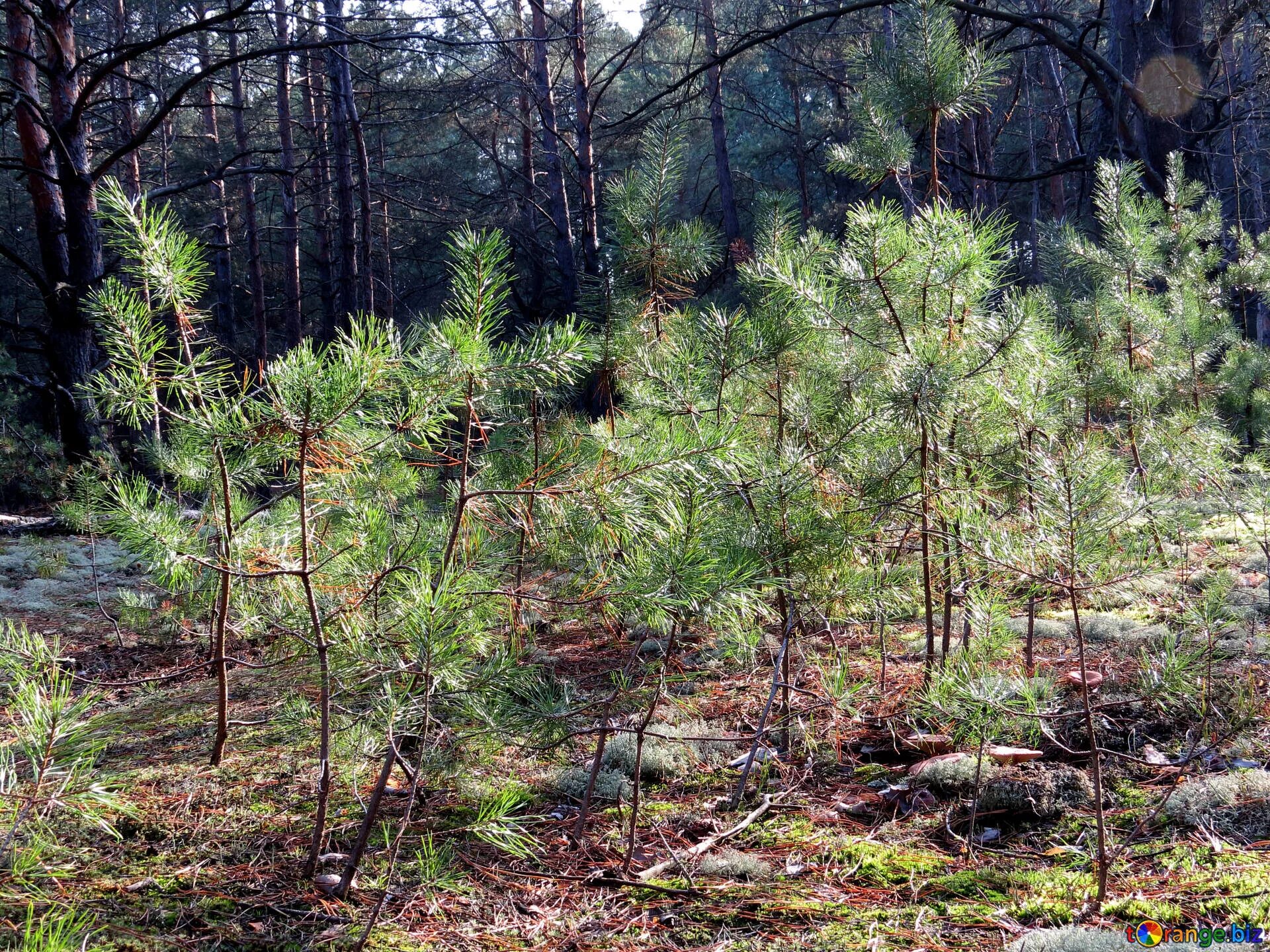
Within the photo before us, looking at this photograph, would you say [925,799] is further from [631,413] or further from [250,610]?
[250,610]

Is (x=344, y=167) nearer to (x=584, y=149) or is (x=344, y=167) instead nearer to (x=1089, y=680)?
Result: (x=584, y=149)

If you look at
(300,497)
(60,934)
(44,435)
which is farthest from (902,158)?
(44,435)

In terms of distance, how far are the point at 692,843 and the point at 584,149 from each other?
676 cm

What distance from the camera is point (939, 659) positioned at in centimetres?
310

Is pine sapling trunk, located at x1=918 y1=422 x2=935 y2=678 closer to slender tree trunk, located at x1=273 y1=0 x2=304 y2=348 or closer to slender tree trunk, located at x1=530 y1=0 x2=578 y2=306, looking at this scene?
slender tree trunk, located at x1=530 y1=0 x2=578 y2=306

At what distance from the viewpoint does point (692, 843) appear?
2607 millimetres

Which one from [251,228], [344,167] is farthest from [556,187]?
[251,228]

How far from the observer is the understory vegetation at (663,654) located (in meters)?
1.96

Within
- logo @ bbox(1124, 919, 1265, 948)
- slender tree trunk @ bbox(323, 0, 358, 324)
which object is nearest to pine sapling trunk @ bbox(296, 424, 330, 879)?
Answer: logo @ bbox(1124, 919, 1265, 948)

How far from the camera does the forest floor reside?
201 centimetres

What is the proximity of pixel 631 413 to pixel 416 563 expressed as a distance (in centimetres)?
169

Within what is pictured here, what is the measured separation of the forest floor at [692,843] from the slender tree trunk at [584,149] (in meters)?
4.97

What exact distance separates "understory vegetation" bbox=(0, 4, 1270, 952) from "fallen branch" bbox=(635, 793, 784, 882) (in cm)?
1

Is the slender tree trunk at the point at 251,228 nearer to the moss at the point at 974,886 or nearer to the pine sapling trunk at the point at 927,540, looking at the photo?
the pine sapling trunk at the point at 927,540
